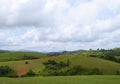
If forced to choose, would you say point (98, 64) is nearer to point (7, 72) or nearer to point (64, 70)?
point (64, 70)

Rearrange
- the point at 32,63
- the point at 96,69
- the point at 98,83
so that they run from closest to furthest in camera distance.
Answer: the point at 98,83, the point at 96,69, the point at 32,63

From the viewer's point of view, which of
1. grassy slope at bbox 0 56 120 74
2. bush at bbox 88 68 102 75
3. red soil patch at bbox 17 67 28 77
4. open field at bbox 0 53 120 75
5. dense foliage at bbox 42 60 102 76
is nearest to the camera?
bush at bbox 88 68 102 75

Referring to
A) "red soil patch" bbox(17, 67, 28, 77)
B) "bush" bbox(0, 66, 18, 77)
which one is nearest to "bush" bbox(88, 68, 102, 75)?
"red soil patch" bbox(17, 67, 28, 77)

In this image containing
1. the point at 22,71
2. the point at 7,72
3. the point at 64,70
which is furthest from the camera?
the point at 22,71

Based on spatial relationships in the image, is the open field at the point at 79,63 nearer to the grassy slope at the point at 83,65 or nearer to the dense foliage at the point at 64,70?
the grassy slope at the point at 83,65

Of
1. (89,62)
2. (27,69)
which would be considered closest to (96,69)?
(89,62)

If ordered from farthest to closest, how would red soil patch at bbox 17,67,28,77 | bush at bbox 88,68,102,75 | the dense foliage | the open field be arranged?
the open field < red soil patch at bbox 17,67,28,77 < the dense foliage < bush at bbox 88,68,102,75

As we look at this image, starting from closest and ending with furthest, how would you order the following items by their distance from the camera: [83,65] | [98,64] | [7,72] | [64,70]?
[7,72], [64,70], [83,65], [98,64]

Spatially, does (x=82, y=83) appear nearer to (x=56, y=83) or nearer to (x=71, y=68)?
(x=56, y=83)

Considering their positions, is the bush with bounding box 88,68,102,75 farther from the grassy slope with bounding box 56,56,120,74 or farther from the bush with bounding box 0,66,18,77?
the bush with bounding box 0,66,18,77

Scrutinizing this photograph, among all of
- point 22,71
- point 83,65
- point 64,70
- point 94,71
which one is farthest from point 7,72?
point 94,71

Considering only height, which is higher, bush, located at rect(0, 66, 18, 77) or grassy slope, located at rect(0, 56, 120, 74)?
grassy slope, located at rect(0, 56, 120, 74)

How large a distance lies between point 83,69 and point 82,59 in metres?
14.2

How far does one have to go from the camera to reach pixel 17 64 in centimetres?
10400
